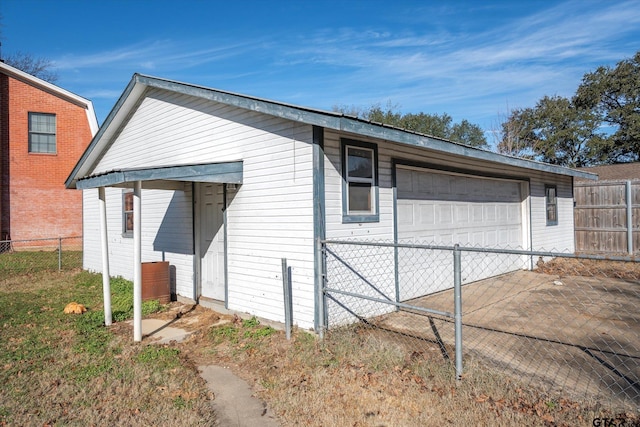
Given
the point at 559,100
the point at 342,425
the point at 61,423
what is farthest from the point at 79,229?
the point at 559,100

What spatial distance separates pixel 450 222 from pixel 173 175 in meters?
5.44

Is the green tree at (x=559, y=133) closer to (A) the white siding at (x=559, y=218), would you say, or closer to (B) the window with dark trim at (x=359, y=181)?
(A) the white siding at (x=559, y=218)

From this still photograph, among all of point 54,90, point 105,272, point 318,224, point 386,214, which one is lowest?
point 105,272

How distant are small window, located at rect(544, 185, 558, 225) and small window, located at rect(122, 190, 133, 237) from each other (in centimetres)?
1144

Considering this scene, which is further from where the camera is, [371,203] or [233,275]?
[233,275]

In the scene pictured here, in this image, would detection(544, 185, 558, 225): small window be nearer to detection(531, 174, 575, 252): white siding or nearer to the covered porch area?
detection(531, 174, 575, 252): white siding

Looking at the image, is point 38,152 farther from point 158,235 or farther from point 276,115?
point 276,115

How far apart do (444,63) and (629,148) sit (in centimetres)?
1948

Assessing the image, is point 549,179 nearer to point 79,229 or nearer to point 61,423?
point 61,423

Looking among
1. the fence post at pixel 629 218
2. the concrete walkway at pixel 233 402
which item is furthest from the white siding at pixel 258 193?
the fence post at pixel 629 218

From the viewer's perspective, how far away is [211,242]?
7.61 m

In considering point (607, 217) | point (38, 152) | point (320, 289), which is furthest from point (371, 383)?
point (38, 152)

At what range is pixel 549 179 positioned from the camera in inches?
479

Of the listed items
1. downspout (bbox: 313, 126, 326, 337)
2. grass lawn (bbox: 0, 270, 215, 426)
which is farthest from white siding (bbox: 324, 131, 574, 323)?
grass lawn (bbox: 0, 270, 215, 426)
